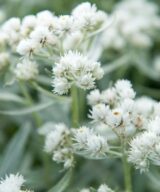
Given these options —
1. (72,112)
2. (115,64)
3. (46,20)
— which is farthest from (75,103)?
(115,64)

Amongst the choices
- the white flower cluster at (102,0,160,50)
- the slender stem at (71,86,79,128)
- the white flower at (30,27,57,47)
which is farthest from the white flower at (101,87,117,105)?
the white flower cluster at (102,0,160,50)

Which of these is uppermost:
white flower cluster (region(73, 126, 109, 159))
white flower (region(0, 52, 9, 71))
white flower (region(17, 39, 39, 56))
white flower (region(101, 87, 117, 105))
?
white flower (region(0, 52, 9, 71))

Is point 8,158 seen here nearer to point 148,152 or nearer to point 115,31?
point 148,152

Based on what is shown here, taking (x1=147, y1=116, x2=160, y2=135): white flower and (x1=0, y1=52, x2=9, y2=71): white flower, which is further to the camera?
(x1=0, y1=52, x2=9, y2=71): white flower

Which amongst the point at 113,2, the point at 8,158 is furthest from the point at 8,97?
the point at 113,2

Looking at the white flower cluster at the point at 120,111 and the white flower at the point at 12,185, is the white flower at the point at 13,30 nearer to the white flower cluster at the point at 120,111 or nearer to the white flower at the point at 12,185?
the white flower cluster at the point at 120,111

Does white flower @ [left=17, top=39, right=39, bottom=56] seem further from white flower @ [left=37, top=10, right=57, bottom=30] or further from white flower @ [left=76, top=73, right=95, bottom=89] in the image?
white flower @ [left=76, top=73, right=95, bottom=89]
